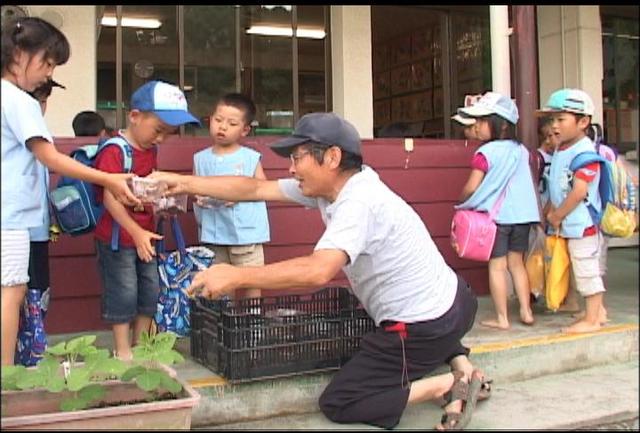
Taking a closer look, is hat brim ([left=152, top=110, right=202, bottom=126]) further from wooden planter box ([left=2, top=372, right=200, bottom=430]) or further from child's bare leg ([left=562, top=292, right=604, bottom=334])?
child's bare leg ([left=562, top=292, right=604, bottom=334])

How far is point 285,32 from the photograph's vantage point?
25.8 feet

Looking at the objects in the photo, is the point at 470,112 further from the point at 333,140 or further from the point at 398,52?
the point at 398,52

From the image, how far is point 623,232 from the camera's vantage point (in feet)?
14.8

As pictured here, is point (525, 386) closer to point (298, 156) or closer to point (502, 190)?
point (502, 190)

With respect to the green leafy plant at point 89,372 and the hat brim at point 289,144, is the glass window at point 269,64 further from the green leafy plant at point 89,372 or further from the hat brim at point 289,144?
the green leafy plant at point 89,372

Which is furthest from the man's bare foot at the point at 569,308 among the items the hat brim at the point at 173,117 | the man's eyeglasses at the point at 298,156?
the hat brim at the point at 173,117

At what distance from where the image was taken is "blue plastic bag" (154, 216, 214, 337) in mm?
4293

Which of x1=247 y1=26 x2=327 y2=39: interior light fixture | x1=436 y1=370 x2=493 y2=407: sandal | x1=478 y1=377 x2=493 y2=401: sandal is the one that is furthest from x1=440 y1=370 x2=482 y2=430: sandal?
x1=247 y1=26 x2=327 y2=39: interior light fixture

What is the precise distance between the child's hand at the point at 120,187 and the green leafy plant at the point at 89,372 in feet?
2.07

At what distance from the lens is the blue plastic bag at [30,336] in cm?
364

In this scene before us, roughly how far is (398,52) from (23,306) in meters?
→ 6.92

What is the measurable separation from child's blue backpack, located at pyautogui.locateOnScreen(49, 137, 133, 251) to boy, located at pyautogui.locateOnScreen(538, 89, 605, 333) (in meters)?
2.73

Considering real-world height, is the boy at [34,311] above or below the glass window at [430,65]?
below

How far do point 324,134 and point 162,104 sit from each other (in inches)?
41.1
